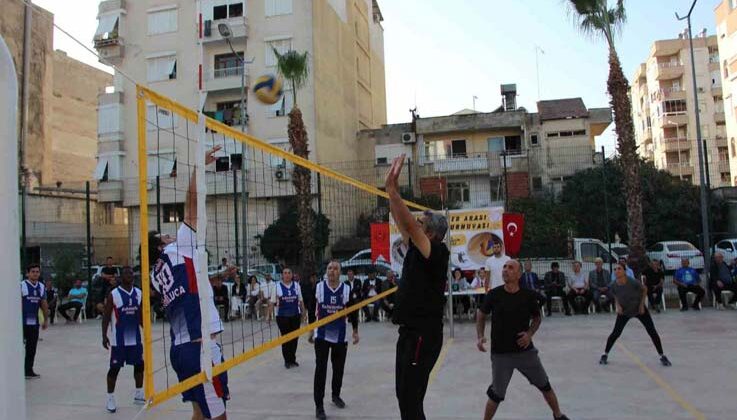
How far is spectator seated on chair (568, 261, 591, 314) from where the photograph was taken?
14.4 meters

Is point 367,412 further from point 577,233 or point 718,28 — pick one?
point 718,28

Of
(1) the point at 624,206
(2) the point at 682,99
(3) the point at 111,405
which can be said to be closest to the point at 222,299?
(3) the point at 111,405

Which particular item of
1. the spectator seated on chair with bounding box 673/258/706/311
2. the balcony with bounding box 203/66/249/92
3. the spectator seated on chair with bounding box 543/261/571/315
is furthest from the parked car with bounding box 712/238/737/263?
the balcony with bounding box 203/66/249/92

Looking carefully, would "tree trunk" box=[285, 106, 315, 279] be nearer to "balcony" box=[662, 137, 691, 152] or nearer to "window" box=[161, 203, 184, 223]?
"window" box=[161, 203, 184, 223]

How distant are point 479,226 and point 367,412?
725cm

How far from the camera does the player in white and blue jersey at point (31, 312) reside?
8.59 metres

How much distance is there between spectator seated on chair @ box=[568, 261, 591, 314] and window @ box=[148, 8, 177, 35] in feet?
82.8

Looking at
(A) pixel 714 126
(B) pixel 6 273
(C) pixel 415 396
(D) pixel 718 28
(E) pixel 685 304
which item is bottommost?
(E) pixel 685 304

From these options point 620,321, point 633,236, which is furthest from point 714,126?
point 620,321

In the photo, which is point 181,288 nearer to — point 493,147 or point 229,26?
point 229,26

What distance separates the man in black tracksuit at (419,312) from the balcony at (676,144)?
57297 mm

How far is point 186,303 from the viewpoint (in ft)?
12.8

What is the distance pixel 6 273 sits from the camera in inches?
87.7

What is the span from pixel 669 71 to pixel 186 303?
60059 millimetres
